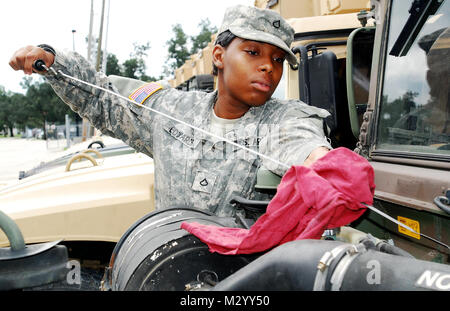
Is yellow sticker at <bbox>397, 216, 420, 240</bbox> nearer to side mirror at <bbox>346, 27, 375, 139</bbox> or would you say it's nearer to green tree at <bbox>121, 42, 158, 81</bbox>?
side mirror at <bbox>346, 27, 375, 139</bbox>

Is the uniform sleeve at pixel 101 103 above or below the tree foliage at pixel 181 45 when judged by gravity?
below

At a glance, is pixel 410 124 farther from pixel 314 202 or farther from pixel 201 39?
pixel 201 39

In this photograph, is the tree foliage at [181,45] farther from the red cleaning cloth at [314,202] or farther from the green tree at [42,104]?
the red cleaning cloth at [314,202]

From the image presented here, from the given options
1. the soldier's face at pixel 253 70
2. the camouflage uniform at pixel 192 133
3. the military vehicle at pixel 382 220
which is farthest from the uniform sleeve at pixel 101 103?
the military vehicle at pixel 382 220

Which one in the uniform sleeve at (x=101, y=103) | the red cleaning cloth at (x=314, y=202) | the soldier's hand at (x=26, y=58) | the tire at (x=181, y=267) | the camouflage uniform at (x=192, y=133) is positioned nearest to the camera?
the red cleaning cloth at (x=314, y=202)

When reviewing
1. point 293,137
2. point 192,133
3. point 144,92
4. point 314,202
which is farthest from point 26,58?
point 314,202

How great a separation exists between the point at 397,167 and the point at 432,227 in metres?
0.24

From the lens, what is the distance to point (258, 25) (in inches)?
76.7

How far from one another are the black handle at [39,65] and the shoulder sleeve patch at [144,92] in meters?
0.45

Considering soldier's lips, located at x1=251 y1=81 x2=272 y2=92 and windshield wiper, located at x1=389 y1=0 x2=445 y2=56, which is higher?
windshield wiper, located at x1=389 y1=0 x2=445 y2=56

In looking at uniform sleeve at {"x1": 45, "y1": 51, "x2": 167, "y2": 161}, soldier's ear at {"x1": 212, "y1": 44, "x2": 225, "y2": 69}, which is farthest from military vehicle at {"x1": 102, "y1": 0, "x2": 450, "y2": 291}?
uniform sleeve at {"x1": 45, "y1": 51, "x2": 167, "y2": 161}

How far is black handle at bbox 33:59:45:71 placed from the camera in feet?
6.90

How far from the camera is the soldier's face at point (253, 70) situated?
1.88 metres

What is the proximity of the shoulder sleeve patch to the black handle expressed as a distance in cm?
45
